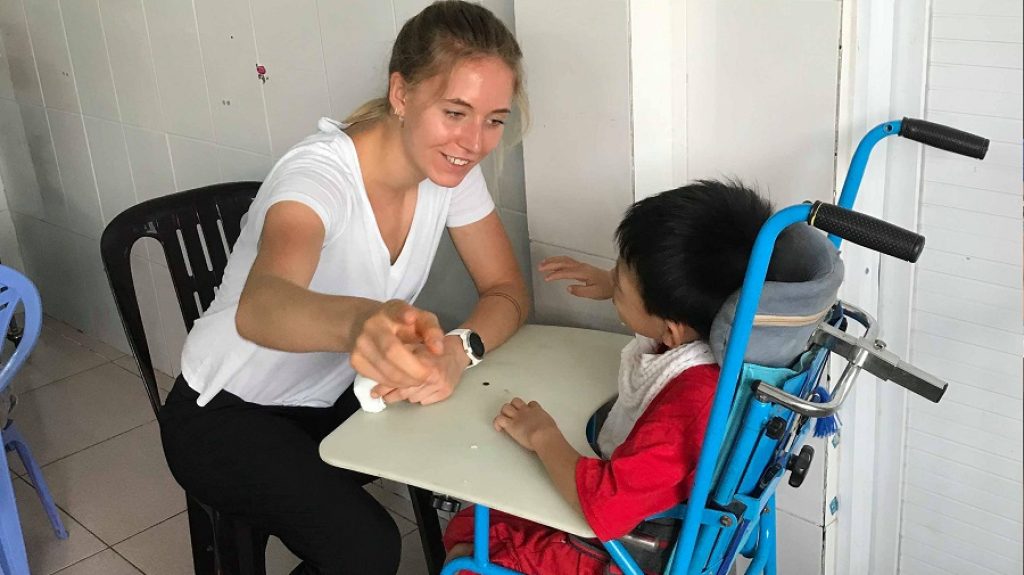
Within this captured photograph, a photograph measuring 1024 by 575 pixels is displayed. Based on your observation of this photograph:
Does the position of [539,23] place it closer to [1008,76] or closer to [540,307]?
[540,307]

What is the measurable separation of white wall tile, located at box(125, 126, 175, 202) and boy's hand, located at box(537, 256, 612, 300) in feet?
5.65

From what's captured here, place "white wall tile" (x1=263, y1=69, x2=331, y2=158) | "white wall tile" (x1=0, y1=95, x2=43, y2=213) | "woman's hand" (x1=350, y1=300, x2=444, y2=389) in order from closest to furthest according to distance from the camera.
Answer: "woman's hand" (x1=350, y1=300, x2=444, y2=389) → "white wall tile" (x1=263, y1=69, x2=331, y2=158) → "white wall tile" (x1=0, y1=95, x2=43, y2=213)

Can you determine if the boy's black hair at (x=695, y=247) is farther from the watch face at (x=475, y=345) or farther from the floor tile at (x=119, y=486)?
the floor tile at (x=119, y=486)

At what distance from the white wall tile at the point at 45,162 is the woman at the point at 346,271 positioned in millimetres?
2144

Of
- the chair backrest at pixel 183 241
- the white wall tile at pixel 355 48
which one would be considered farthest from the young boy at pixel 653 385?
the white wall tile at pixel 355 48

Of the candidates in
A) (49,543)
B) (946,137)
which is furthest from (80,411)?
(946,137)

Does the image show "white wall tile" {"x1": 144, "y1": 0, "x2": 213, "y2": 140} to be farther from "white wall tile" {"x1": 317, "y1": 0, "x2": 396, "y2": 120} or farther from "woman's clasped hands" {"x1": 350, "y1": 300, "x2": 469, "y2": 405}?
"woman's clasped hands" {"x1": 350, "y1": 300, "x2": 469, "y2": 405}

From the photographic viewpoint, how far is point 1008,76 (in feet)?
4.39

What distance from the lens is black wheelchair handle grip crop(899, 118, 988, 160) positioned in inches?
49.7

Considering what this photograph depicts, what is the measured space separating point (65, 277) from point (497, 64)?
9.07ft

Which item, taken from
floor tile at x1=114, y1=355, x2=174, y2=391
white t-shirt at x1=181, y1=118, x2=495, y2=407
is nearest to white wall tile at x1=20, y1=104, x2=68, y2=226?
floor tile at x1=114, y1=355, x2=174, y2=391

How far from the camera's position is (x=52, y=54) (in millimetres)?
3287

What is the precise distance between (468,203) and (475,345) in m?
0.31

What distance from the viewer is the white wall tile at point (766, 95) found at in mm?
1452
